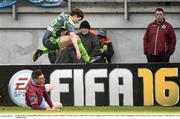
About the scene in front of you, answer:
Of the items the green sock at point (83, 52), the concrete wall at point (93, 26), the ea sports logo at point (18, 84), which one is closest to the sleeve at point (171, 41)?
the green sock at point (83, 52)

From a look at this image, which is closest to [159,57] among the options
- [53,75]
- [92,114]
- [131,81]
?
[131,81]

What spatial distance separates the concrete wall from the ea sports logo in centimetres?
375

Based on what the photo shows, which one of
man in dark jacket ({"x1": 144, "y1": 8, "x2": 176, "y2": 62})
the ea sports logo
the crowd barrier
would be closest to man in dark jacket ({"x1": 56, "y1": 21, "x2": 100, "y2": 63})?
the crowd barrier

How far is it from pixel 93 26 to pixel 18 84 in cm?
434

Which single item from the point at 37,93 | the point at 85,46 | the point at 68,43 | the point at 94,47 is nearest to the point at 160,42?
the point at 94,47

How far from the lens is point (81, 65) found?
1048cm

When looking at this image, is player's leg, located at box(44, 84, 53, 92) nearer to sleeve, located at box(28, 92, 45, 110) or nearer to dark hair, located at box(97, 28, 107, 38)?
sleeve, located at box(28, 92, 45, 110)

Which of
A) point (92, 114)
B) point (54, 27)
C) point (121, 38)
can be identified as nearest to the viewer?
point (92, 114)

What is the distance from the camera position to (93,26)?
14641 mm

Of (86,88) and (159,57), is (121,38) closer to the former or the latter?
(159,57)

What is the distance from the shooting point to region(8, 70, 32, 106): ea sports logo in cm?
1066

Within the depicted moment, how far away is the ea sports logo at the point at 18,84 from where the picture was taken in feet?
35.0

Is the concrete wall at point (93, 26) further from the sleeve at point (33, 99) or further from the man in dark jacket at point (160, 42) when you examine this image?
the sleeve at point (33, 99)

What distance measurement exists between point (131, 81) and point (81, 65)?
90 centimetres
